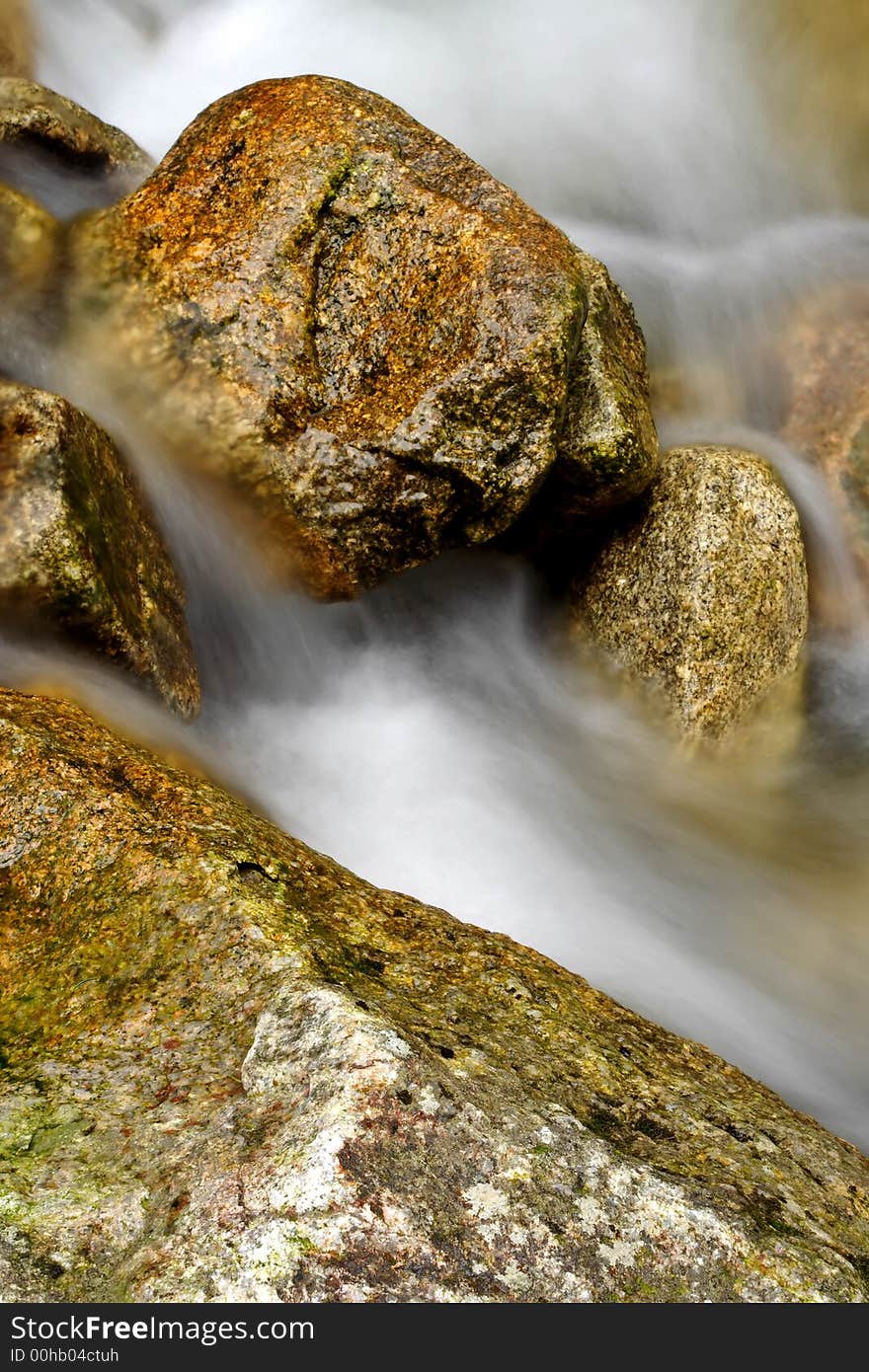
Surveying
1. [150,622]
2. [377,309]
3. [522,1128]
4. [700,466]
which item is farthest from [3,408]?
[700,466]

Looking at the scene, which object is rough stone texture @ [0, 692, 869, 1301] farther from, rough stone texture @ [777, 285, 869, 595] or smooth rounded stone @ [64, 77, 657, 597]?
rough stone texture @ [777, 285, 869, 595]

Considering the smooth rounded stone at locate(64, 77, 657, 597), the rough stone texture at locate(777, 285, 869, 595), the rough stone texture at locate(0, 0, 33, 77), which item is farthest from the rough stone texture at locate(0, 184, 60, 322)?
→ the rough stone texture at locate(777, 285, 869, 595)

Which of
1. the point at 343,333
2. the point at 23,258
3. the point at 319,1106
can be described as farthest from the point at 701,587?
the point at 319,1106

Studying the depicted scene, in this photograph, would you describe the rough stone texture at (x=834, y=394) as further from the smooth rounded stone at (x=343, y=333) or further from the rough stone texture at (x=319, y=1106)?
the rough stone texture at (x=319, y=1106)

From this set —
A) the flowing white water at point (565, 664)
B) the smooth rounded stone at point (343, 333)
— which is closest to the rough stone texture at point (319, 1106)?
the flowing white water at point (565, 664)

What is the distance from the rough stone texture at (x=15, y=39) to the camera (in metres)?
8.69

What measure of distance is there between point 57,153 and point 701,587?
17.3 feet

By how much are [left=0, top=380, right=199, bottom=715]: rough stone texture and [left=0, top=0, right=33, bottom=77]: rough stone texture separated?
5.76 m

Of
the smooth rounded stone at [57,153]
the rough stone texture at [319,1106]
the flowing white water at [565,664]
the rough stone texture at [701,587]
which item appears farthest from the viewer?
the smooth rounded stone at [57,153]

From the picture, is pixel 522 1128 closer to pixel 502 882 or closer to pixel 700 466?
pixel 502 882

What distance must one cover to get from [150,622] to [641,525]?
3.37m

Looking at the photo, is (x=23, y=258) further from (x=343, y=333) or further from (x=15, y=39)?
(x=15, y=39)

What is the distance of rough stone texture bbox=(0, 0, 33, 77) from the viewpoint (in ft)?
28.5

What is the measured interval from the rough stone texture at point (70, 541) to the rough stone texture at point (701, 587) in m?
3.17
